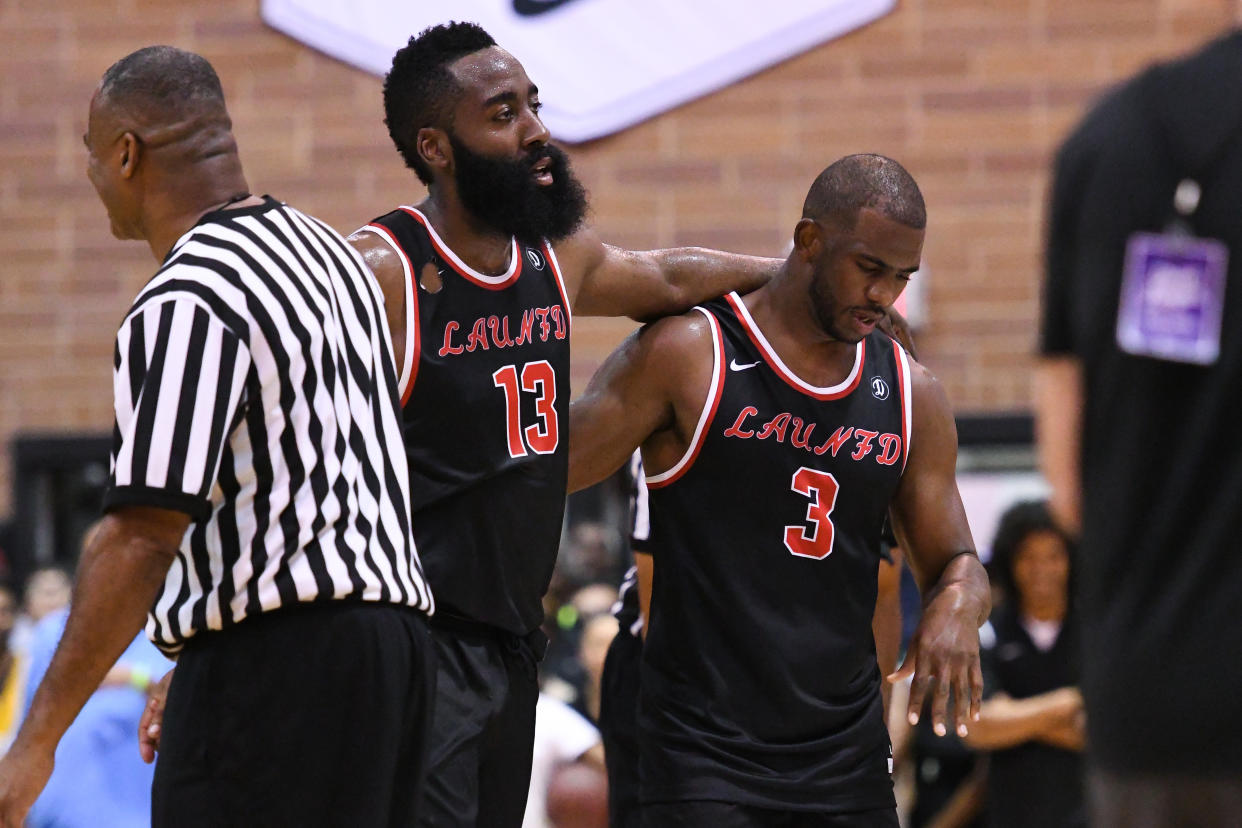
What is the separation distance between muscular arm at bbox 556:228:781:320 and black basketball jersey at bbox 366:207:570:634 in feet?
0.91

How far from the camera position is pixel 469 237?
158 inches

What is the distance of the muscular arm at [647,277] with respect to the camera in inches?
169

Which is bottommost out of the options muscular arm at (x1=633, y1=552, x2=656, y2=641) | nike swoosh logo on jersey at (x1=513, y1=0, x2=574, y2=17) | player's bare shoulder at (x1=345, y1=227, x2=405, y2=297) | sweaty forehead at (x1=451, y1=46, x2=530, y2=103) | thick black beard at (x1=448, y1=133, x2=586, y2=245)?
muscular arm at (x1=633, y1=552, x2=656, y2=641)

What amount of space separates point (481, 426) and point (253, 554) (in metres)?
0.95

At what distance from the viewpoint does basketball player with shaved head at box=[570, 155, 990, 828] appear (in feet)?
13.1

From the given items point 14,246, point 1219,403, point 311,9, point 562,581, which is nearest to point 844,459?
point 1219,403

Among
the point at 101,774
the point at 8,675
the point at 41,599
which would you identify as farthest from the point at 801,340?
the point at 41,599

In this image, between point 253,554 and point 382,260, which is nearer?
point 253,554

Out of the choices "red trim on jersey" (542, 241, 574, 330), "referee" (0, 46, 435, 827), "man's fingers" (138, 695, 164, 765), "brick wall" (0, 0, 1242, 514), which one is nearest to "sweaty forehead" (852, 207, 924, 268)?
"red trim on jersey" (542, 241, 574, 330)

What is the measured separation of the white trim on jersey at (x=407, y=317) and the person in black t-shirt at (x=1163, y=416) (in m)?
1.88

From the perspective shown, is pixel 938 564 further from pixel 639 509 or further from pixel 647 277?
pixel 647 277

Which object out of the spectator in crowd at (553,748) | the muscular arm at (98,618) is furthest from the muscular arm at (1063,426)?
the spectator in crowd at (553,748)

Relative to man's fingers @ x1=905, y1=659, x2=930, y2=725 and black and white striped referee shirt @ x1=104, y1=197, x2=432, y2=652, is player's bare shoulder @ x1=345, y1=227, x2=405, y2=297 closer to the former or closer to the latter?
black and white striped referee shirt @ x1=104, y1=197, x2=432, y2=652

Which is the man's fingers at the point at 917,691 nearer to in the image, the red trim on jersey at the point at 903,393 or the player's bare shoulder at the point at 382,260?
the red trim on jersey at the point at 903,393
